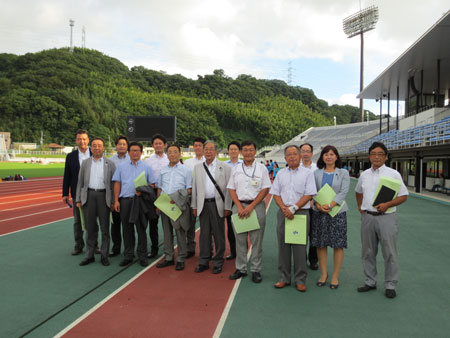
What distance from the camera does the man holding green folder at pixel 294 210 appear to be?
3.79 metres

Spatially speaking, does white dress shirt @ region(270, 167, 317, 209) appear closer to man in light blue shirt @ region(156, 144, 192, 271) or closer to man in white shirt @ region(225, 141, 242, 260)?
man in white shirt @ region(225, 141, 242, 260)

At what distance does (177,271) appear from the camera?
4.47 m

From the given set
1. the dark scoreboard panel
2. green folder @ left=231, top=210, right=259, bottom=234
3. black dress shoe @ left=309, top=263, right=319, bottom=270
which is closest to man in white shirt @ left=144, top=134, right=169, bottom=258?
green folder @ left=231, top=210, right=259, bottom=234

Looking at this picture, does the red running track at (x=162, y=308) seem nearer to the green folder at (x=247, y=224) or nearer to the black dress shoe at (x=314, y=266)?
the green folder at (x=247, y=224)

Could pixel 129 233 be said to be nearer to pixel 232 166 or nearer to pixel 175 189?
pixel 175 189

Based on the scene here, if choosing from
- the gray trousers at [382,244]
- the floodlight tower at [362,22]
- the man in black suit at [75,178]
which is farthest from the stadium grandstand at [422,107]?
the floodlight tower at [362,22]

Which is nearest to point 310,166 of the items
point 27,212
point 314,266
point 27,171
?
point 314,266

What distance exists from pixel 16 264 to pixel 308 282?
426 cm

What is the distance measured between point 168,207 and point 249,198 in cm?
125

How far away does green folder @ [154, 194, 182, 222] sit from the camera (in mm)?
4559

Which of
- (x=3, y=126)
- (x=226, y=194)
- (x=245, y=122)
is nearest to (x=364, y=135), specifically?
(x=226, y=194)

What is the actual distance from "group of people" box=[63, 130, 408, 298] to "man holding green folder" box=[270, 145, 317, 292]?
0.01 meters

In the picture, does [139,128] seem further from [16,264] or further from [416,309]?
[416,309]

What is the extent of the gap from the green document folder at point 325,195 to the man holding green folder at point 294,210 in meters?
0.12
